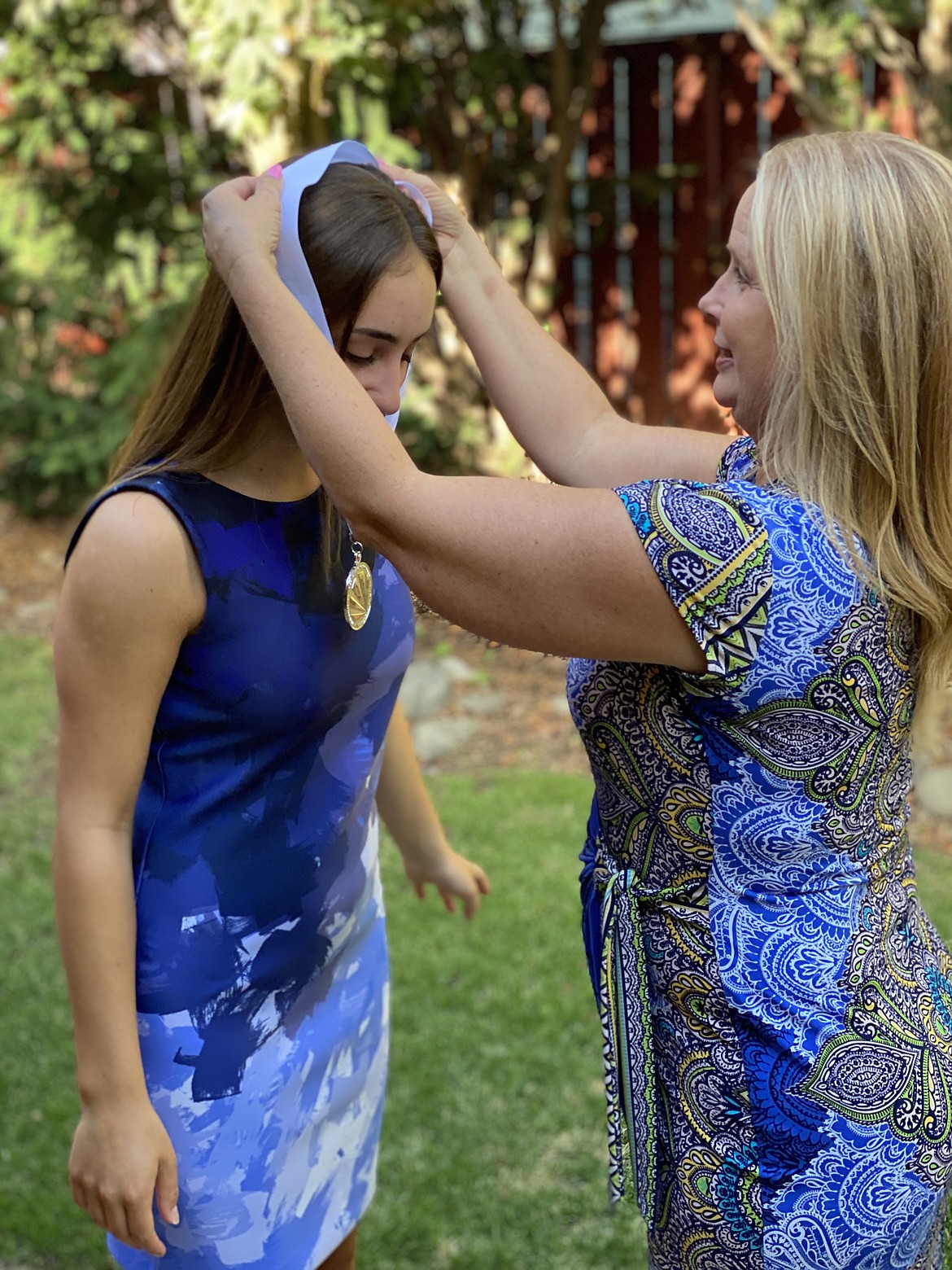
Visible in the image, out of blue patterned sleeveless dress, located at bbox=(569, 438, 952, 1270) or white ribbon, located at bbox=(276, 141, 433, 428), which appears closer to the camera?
blue patterned sleeveless dress, located at bbox=(569, 438, 952, 1270)

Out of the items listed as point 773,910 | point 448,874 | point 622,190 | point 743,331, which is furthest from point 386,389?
point 622,190

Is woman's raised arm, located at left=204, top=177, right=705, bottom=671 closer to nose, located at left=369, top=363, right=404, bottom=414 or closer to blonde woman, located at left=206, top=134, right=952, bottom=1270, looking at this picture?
blonde woman, located at left=206, top=134, right=952, bottom=1270

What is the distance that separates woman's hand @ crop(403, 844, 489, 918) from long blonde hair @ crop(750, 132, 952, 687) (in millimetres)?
1135

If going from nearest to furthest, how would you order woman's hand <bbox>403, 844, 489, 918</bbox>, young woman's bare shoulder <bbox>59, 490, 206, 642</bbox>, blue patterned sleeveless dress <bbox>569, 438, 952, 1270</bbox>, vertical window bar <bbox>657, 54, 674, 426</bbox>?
blue patterned sleeveless dress <bbox>569, 438, 952, 1270</bbox> → young woman's bare shoulder <bbox>59, 490, 206, 642</bbox> → woman's hand <bbox>403, 844, 489, 918</bbox> → vertical window bar <bbox>657, 54, 674, 426</bbox>

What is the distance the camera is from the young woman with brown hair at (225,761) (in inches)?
60.9

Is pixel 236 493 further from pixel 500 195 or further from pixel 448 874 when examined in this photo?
pixel 500 195

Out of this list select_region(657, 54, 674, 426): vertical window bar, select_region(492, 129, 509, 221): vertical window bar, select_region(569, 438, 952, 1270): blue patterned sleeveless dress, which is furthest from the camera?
select_region(657, 54, 674, 426): vertical window bar

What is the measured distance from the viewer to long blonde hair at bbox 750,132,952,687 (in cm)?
140

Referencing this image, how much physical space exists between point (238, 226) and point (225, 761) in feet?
2.17

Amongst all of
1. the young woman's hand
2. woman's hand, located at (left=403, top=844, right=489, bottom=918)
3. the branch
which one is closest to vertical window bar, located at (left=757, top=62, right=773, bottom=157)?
the branch

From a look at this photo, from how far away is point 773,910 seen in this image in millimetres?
1516

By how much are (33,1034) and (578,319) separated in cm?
601

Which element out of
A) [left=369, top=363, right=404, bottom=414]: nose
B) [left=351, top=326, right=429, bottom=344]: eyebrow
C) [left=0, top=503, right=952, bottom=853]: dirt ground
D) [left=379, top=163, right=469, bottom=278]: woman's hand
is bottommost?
[left=0, top=503, right=952, bottom=853]: dirt ground

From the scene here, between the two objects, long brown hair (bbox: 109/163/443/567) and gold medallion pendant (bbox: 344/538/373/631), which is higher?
long brown hair (bbox: 109/163/443/567)
